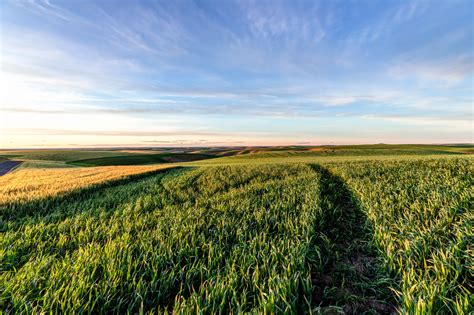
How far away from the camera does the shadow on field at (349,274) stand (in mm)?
3643

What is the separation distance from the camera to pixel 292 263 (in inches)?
156

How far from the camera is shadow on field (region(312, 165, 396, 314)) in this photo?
12.0 ft

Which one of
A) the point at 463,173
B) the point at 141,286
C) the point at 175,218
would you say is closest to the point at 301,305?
the point at 141,286

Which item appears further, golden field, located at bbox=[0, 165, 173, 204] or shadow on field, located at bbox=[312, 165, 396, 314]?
golden field, located at bbox=[0, 165, 173, 204]

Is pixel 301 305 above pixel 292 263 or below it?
below

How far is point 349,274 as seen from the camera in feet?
14.6

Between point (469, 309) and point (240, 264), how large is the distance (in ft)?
11.8

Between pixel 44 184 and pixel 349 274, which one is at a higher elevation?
pixel 349 274

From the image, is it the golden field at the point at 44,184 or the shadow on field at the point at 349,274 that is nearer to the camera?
the shadow on field at the point at 349,274

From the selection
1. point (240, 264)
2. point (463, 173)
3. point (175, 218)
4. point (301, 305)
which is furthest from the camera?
point (463, 173)

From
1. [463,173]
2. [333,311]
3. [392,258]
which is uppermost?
[463,173]

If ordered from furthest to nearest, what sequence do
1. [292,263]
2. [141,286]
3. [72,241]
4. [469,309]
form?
[72,241] → [292,263] → [141,286] → [469,309]

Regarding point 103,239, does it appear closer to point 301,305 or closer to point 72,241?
point 72,241

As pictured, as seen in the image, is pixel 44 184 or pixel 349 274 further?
pixel 44 184
